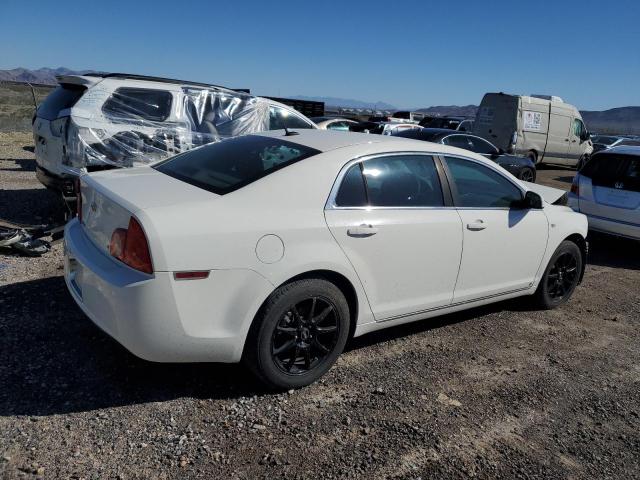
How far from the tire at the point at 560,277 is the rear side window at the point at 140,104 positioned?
5081 millimetres

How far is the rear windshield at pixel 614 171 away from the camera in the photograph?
7.22 m

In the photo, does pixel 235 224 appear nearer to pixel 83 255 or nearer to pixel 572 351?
pixel 83 255

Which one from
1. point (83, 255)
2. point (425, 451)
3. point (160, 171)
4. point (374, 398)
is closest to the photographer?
point (425, 451)

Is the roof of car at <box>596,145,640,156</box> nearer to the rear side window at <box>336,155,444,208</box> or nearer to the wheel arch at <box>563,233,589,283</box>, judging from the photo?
Answer: the wheel arch at <box>563,233,589,283</box>

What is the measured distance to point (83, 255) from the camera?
3102 millimetres

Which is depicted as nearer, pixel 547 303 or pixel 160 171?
pixel 160 171

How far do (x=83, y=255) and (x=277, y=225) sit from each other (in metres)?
1.16

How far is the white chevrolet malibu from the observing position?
2.76 metres

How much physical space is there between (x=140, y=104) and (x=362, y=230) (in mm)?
Answer: 4674

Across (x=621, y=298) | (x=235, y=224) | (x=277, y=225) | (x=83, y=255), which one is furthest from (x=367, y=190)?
(x=621, y=298)

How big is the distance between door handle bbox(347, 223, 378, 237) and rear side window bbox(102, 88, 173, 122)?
4543 millimetres

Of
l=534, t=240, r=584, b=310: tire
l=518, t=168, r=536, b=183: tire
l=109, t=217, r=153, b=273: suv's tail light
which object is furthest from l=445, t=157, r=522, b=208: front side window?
l=518, t=168, r=536, b=183: tire

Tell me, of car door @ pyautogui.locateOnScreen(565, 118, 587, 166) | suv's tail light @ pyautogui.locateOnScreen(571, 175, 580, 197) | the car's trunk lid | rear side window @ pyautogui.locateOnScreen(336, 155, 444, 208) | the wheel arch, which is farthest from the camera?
car door @ pyautogui.locateOnScreen(565, 118, 587, 166)

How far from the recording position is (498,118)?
58.0 ft
